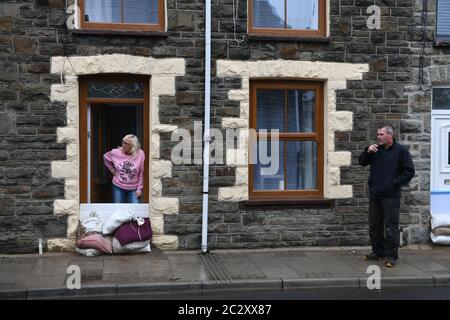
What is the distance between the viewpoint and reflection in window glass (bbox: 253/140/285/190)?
33.7 ft

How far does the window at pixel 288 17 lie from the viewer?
10.1 metres

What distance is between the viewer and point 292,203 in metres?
10.1

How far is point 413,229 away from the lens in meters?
10.5

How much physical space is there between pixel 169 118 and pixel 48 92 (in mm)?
1871

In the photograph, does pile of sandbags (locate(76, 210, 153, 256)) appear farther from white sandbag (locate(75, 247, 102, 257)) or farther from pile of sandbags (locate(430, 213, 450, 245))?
pile of sandbags (locate(430, 213, 450, 245))

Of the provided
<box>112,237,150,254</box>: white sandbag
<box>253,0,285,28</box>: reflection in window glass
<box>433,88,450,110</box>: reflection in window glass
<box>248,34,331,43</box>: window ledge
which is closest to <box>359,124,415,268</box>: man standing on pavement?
<box>248,34,331,43</box>: window ledge

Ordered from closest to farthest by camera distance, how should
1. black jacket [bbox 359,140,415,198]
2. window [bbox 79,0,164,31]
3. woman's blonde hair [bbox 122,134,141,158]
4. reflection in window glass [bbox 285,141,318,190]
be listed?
black jacket [bbox 359,140,415,198]
window [bbox 79,0,164,31]
woman's blonde hair [bbox 122,134,141,158]
reflection in window glass [bbox 285,141,318,190]

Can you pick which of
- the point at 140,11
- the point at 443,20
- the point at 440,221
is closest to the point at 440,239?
the point at 440,221

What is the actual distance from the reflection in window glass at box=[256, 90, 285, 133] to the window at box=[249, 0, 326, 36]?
0.99 meters

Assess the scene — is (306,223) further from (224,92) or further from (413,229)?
(224,92)

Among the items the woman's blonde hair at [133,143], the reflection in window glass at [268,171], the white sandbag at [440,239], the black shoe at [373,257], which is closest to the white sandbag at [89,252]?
the woman's blonde hair at [133,143]

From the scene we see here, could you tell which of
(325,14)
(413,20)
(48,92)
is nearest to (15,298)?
(48,92)

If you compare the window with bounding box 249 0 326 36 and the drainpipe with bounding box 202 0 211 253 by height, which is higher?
the window with bounding box 249 0 326 36

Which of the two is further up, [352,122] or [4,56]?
[4,56]
